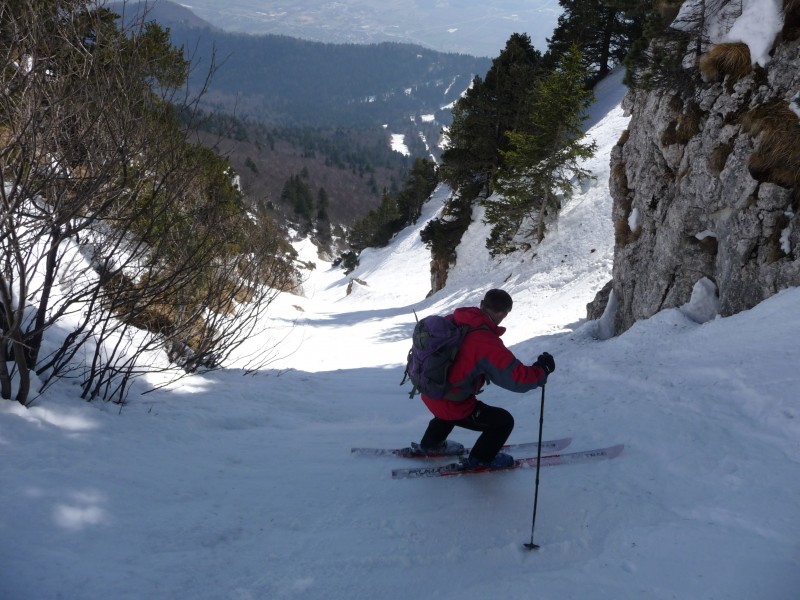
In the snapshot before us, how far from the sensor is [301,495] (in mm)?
3672

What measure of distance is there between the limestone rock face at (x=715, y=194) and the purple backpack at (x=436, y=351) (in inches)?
198

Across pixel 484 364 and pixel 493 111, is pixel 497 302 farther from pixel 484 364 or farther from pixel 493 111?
pixel 493 111

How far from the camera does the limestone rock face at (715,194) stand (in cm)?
635

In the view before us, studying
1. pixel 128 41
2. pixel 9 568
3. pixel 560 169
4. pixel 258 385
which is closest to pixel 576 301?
pixel 560 169

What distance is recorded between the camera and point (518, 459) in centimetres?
419

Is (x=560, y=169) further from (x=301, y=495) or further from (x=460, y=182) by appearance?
(x=301, y=495)

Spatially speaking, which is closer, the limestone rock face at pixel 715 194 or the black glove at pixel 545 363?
the black glove at pixel 545 363

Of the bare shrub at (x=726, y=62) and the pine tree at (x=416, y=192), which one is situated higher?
the pine tree at (x=416, y=192)

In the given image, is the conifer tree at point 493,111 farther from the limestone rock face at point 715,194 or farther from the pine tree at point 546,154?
the limestone rock face at point 715,194

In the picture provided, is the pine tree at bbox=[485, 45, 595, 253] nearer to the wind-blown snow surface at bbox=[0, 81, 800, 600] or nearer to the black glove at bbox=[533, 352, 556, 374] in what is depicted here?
Result: the wind-blown snow surface at bbox=[0, 81, 800, 600]

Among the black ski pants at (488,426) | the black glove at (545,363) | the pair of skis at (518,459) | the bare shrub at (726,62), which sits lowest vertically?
the pair of skis at (518,459)

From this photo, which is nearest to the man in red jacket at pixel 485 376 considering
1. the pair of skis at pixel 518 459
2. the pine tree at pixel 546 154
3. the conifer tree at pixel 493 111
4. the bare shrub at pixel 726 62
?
the pair of skis at pixel 518 459

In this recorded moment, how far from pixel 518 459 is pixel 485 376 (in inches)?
42.5

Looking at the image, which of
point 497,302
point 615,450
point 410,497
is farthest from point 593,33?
→ point 410,497
